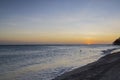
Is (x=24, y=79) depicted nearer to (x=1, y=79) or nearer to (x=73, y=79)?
(x=1, y=79)

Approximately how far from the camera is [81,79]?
13.1 meters

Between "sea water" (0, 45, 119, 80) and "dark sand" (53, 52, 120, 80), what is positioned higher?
"dark sand" (53, 52, 120, 80)

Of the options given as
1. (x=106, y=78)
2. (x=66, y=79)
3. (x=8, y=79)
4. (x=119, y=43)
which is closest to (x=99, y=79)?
(x=106, y=78)

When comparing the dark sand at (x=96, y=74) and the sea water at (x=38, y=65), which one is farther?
the sea water at (x=38, y=65)

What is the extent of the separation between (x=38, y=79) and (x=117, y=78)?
808cm

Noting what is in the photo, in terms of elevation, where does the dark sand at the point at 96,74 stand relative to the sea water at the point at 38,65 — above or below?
above

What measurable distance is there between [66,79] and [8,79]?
21.7ft

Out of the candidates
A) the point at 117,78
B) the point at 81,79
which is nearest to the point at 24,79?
the point at 81,79

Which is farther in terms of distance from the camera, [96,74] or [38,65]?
[38,65]

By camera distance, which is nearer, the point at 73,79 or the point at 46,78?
the point at 73,79

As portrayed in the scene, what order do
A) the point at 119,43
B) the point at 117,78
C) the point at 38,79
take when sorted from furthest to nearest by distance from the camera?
the point at 119,43 → the point at 38,79 → the point at 117,78

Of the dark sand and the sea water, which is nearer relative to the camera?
the dark sand

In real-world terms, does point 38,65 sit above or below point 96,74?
below

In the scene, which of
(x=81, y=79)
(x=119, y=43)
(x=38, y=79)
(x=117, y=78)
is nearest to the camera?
(x=117, y=78)
